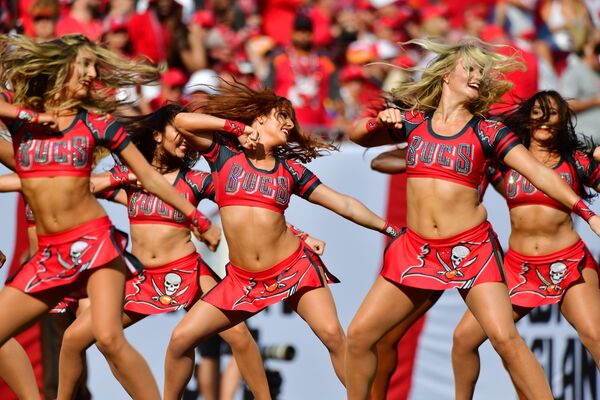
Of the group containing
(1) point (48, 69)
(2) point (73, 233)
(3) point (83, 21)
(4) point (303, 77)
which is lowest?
(4) point (303, 77)

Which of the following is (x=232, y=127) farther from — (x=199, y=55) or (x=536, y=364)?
(x=199, y=55)

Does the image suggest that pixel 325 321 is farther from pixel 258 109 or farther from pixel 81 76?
pixel 81 76

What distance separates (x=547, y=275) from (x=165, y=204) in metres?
2.45

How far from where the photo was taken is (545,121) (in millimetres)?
7180

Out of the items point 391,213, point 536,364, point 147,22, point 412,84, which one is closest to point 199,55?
point 147,22

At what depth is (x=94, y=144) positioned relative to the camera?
6176 millimetres

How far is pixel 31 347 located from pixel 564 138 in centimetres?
411

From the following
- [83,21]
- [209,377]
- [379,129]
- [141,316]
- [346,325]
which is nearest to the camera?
[379,129]

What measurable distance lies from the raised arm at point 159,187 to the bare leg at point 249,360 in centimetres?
120

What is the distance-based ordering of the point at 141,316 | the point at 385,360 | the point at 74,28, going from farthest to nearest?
the point at 74,28
the point at 141,316
the point at 385,360

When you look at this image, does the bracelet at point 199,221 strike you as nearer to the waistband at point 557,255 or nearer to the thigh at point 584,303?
the waistband at point 557,255

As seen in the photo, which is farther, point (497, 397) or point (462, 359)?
point (497, 397)

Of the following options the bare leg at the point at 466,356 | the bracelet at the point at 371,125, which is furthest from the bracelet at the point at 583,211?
the bracelet at the point at 371,125

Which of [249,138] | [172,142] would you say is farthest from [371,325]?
[172,142]
